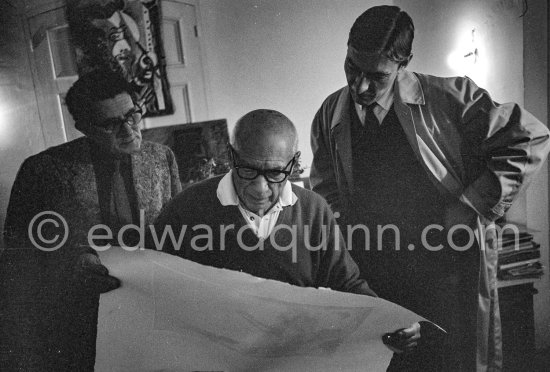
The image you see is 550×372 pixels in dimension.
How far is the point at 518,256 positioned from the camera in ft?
2.66

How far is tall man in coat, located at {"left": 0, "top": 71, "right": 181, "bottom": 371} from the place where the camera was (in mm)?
681

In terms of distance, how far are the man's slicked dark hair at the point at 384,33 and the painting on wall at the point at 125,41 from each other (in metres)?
0.34

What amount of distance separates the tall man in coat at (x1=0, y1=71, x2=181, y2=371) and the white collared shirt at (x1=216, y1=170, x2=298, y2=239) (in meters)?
0.09

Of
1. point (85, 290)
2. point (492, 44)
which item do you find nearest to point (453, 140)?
point (492, 44)

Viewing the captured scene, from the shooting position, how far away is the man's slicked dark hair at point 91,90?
673mm

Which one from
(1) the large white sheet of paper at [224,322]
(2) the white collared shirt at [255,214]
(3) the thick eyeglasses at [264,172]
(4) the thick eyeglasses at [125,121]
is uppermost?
(4) the thick eyeglasses at [125,121]

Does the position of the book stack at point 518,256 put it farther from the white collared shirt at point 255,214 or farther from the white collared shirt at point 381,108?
the white collared shirt at point 255,214

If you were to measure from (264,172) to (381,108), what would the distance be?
0.84 feet

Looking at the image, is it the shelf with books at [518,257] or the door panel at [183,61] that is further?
the shelf with books at [518,257]

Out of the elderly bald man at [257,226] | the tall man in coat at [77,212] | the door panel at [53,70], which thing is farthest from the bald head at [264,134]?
the door panel at [53,70]

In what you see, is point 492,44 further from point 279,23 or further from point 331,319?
point 331,319

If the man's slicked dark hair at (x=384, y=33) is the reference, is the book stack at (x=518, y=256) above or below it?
below

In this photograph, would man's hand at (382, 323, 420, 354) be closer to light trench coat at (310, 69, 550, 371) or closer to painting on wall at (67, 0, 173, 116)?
light trench coat at (310, 69, 550, 371)

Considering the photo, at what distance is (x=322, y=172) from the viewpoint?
73 centimetres
